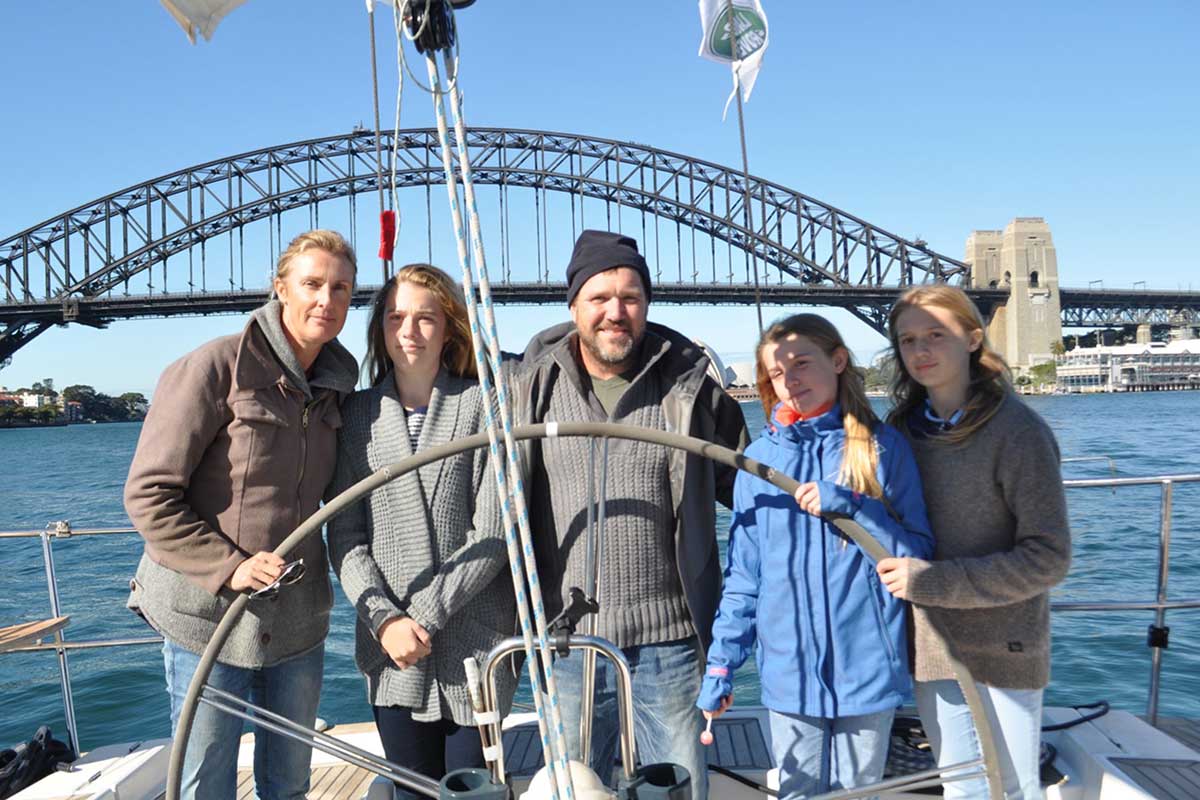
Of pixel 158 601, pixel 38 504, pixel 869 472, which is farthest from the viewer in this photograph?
pixel 38 504

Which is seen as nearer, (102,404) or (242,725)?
(242,725)

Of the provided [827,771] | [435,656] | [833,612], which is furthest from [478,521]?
[827,771]

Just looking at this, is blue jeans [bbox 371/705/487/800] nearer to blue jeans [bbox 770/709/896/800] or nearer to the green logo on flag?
blue jeans [bbox 770/709/896/800]

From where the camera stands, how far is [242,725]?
225 centimetres

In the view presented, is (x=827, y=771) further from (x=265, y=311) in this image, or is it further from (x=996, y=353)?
(x=265, y=311)

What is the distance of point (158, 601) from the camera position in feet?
7.07

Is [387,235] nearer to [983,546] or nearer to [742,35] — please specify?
[742,35]

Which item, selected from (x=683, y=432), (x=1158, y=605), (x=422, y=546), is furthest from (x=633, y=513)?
→ (x=1158, y=605)

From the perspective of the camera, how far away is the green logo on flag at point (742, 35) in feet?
11.4

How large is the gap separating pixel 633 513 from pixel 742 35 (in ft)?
7.72

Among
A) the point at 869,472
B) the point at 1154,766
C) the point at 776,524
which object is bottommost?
the point at 1154,766

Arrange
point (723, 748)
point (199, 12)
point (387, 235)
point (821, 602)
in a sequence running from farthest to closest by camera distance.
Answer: point (723, 748)
point (387, 235)
point (821, 602)
point (199, 12)

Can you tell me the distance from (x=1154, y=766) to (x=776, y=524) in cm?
196

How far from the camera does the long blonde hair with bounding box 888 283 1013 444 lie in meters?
2.09
